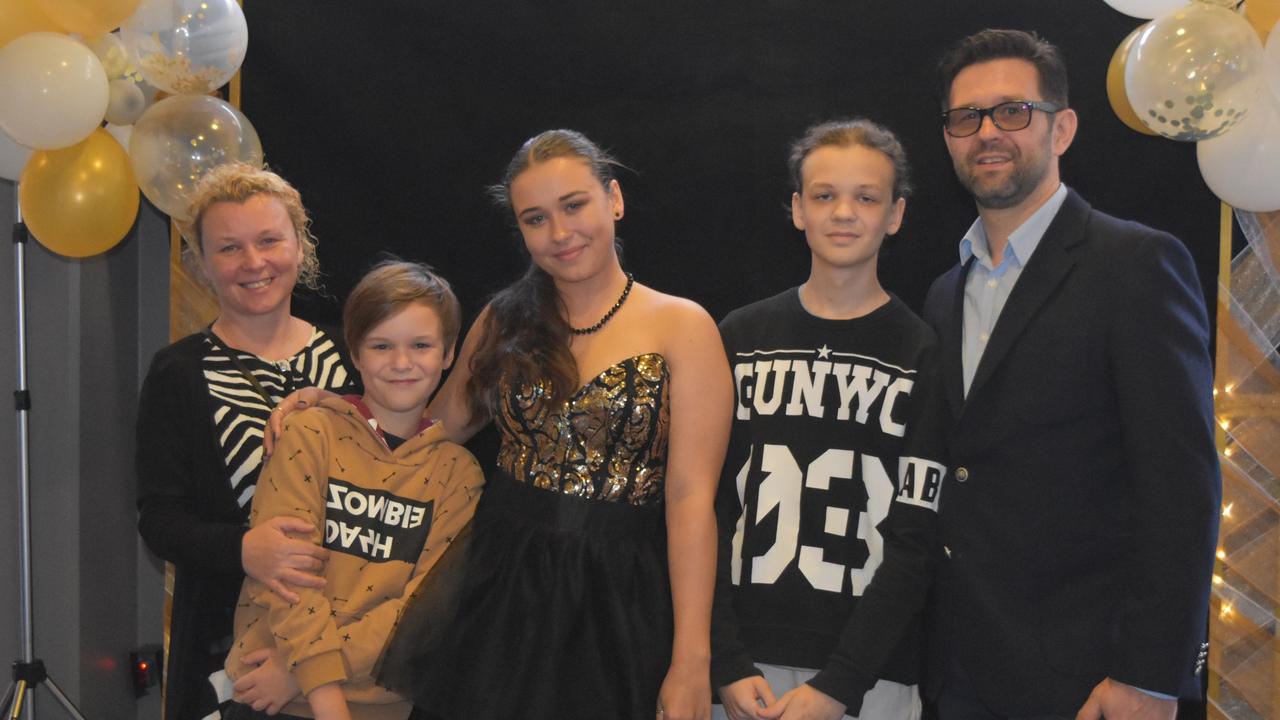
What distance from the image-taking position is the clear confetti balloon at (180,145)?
8.83ft

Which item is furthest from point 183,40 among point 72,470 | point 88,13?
point 72,470

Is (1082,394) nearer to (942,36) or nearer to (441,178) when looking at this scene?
(942,36)

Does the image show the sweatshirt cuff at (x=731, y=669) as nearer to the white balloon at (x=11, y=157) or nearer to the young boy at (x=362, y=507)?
the young boy at (x=362, y=507)

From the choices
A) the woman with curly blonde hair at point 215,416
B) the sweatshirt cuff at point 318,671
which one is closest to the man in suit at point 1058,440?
the sweatshirt cuff at point 318,671

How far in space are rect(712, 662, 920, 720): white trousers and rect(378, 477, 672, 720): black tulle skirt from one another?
0.21 metres

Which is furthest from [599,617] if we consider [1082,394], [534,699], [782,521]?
[1082,394]

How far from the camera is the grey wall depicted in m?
3.24

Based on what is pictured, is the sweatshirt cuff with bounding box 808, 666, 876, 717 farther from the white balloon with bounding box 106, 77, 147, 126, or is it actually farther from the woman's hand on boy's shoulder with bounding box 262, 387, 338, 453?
the white balloon with bounding box 106, 77, 147, 126

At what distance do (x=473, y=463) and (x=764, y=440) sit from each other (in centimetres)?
60

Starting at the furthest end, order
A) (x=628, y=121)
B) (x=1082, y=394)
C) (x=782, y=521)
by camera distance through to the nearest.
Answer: (x=628, y=121)
(x=782, y=521)
(x=1082, y=394)

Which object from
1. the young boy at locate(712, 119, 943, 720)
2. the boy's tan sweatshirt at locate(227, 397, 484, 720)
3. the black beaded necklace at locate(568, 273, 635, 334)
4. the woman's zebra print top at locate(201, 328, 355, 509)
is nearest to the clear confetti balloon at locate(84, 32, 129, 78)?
the woman's zebra print top at locate(201, 328, 355, 509)

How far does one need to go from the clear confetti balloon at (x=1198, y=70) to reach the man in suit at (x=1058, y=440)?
0.35 m

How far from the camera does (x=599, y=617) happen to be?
78.1 inches

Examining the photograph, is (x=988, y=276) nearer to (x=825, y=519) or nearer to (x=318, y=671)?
(x=825, y=519)
